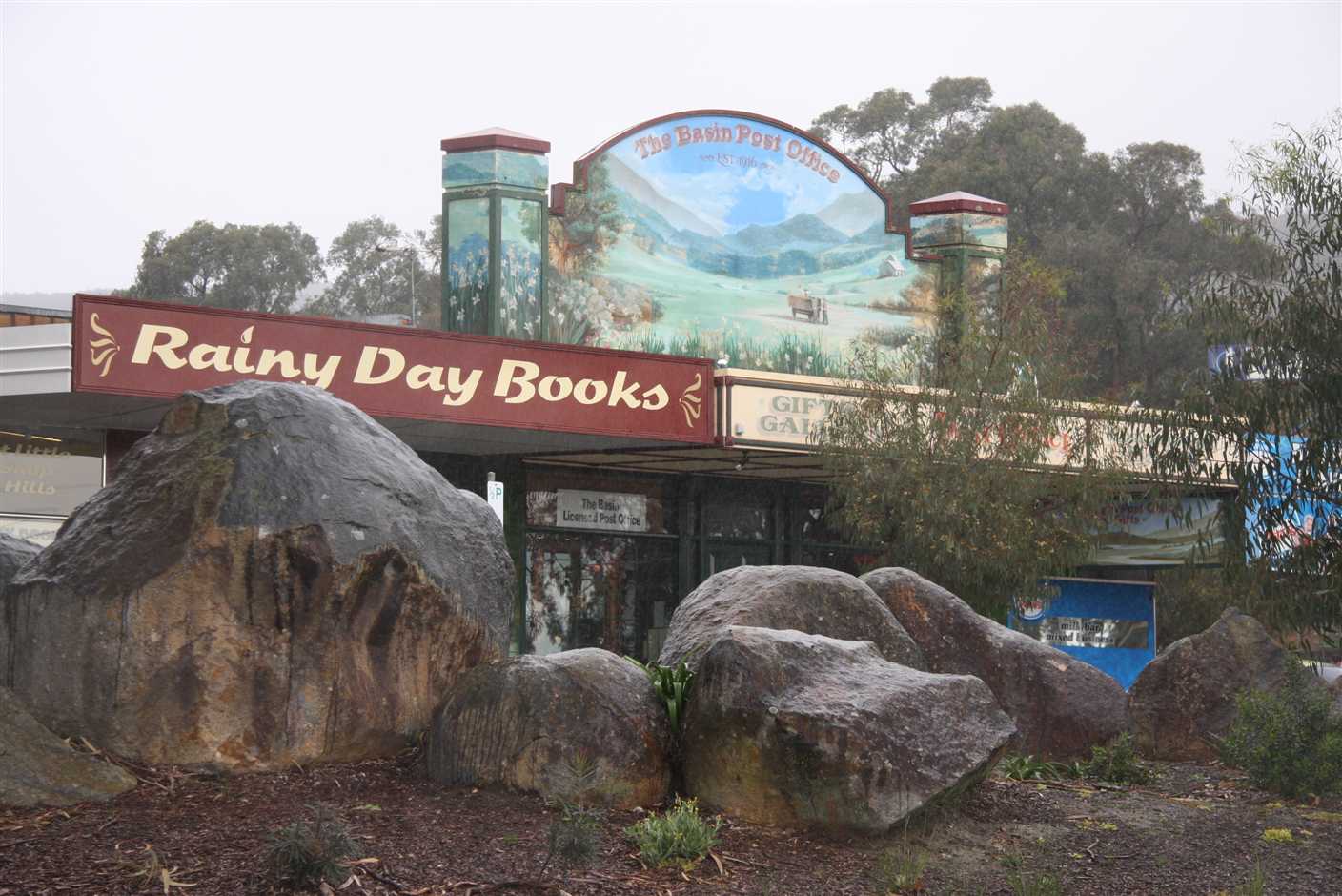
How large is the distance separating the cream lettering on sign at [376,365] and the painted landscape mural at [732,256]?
453cm

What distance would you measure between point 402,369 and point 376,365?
0.33 metres

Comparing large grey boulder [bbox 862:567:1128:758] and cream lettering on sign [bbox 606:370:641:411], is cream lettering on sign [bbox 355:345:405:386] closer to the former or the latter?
cream lettering on sign [bbox 606:370:641:411]

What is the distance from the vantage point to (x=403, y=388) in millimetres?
18031

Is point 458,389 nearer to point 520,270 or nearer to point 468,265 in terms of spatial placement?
point 520,270

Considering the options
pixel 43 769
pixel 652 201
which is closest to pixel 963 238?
pixel 652 201

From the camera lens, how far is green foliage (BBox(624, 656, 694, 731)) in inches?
337

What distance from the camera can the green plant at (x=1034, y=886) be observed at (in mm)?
7344

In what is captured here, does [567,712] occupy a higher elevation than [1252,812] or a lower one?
higher

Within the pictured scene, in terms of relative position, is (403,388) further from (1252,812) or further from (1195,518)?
(1195,518)

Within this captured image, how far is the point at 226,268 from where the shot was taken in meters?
68.6

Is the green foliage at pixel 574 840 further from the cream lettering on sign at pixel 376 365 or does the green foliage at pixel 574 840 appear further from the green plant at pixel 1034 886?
the cream lettering on sign at pixel 376 365

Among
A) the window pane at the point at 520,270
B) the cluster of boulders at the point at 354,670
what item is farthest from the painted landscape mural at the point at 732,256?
the cluster of boulders at the point at 354,670

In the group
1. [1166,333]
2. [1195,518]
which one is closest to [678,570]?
[1195,518]

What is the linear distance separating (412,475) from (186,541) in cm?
142
